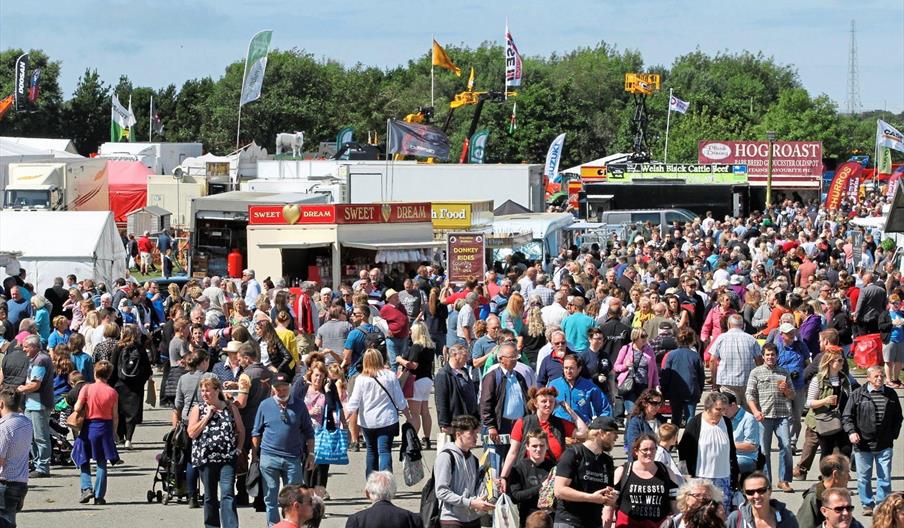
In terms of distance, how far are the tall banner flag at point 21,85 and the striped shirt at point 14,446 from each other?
65537 millimetres

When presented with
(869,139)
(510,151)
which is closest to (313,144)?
(510,151)

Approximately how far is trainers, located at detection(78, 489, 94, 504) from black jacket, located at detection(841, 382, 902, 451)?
6460 mm

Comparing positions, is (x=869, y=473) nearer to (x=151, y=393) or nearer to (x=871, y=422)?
(x=871, y=422)

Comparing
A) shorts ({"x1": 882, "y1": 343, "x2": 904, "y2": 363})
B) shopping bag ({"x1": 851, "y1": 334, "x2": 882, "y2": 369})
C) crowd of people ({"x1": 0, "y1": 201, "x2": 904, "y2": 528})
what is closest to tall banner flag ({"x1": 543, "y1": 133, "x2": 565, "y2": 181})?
crowd of people ({"x1": 0, "y1": 201, "x2": 904, "y2": 528})

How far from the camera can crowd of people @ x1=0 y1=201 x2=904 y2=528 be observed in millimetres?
9305

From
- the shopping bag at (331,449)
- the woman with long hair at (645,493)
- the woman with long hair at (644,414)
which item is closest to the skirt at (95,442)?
the shopping bag at (331,449)

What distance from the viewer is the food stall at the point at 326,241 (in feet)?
90.3

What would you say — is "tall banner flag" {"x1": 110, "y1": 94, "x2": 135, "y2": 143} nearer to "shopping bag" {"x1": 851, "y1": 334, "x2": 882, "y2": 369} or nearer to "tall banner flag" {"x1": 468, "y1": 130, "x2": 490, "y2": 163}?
"tall banner flag" {"x1": 468, "y1": 130, "x2": 490, "y2": 163}

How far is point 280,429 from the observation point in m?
11.2

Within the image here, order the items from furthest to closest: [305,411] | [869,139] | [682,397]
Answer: [869,139] < [682,397] < [305,411]

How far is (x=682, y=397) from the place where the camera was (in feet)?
47.6

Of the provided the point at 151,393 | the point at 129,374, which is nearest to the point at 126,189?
the point at 151,393

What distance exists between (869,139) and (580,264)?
305ft

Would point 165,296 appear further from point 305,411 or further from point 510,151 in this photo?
point 510,151
